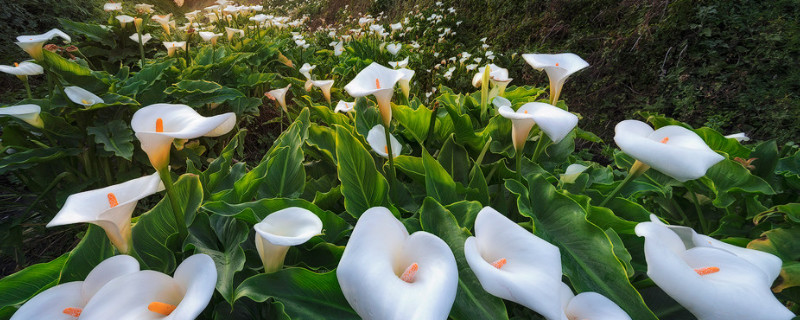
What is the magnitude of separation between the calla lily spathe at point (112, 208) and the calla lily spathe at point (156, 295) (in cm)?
16

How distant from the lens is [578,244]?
2.48 feet

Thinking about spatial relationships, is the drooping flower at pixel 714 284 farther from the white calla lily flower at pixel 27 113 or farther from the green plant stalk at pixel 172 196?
the white calla lily flower at pixel 27 113

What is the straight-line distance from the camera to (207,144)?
93.2 inches

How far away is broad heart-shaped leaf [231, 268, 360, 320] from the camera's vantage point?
624 mm

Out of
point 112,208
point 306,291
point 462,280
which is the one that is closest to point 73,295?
point 112,208

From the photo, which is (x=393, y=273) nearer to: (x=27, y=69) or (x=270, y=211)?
(x=270, y=211)

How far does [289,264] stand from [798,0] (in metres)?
4.30

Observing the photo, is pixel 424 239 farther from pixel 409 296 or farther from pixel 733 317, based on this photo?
pixel 733 317

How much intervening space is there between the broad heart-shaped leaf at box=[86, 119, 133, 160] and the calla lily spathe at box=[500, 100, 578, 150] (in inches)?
66.3

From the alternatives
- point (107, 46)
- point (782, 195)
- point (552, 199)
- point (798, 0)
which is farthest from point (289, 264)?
point (798, 0)

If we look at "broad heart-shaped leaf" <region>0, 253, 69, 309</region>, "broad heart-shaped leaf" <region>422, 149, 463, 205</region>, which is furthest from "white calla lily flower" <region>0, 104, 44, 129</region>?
"broad heart-shaped leaf" <region>422, 149, 463, 205</region>

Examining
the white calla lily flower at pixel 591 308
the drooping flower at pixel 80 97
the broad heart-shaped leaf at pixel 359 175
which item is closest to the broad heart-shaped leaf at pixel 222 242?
the broad heart-shaped leaf at pixel 359 175

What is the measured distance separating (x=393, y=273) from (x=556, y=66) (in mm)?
836

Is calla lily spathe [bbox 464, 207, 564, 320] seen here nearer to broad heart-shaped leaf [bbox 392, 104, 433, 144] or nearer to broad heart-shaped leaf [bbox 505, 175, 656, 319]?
broad heart-shaped leaf [bbox 505, 175, 656, 319]
